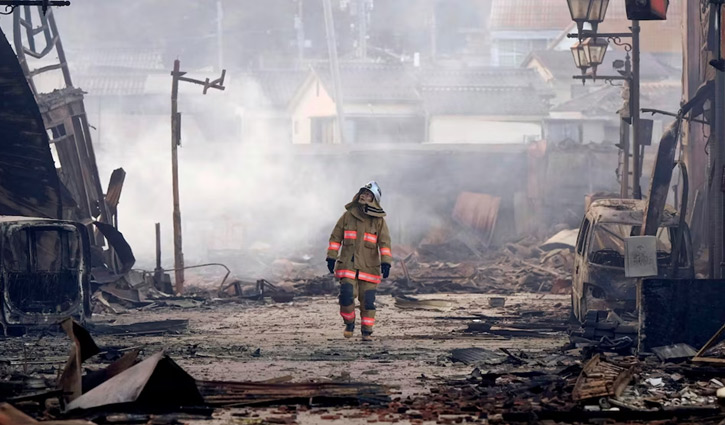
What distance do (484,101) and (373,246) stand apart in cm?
4007

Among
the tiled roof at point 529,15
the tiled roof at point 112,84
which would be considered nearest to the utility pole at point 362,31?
the tiled roof at point 529,15

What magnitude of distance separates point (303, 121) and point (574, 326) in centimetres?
4319

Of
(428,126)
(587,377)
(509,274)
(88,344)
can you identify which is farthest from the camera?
(428,126)

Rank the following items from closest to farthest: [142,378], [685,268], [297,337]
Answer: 1. [142,378]
2. [297,337]
3. [685,268]

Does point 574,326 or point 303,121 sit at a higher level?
point 303,121

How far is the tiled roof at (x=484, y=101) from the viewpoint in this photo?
2058 inches

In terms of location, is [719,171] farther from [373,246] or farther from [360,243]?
[360,243]

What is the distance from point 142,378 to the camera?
25.2 ft

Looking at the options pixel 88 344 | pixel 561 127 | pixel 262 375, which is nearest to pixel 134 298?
pixel 262 375

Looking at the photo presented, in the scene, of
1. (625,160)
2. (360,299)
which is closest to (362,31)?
(625,160)

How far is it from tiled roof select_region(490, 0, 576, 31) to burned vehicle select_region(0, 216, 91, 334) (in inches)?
2332

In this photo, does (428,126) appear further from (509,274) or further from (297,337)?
(297,337)

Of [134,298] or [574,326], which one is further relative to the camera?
[134,298]

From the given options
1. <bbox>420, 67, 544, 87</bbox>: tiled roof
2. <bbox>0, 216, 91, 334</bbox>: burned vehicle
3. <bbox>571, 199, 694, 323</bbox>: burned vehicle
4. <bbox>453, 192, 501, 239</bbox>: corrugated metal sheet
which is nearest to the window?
<bbox>571, 199, 694, 323</bbox>: burned vehicle
